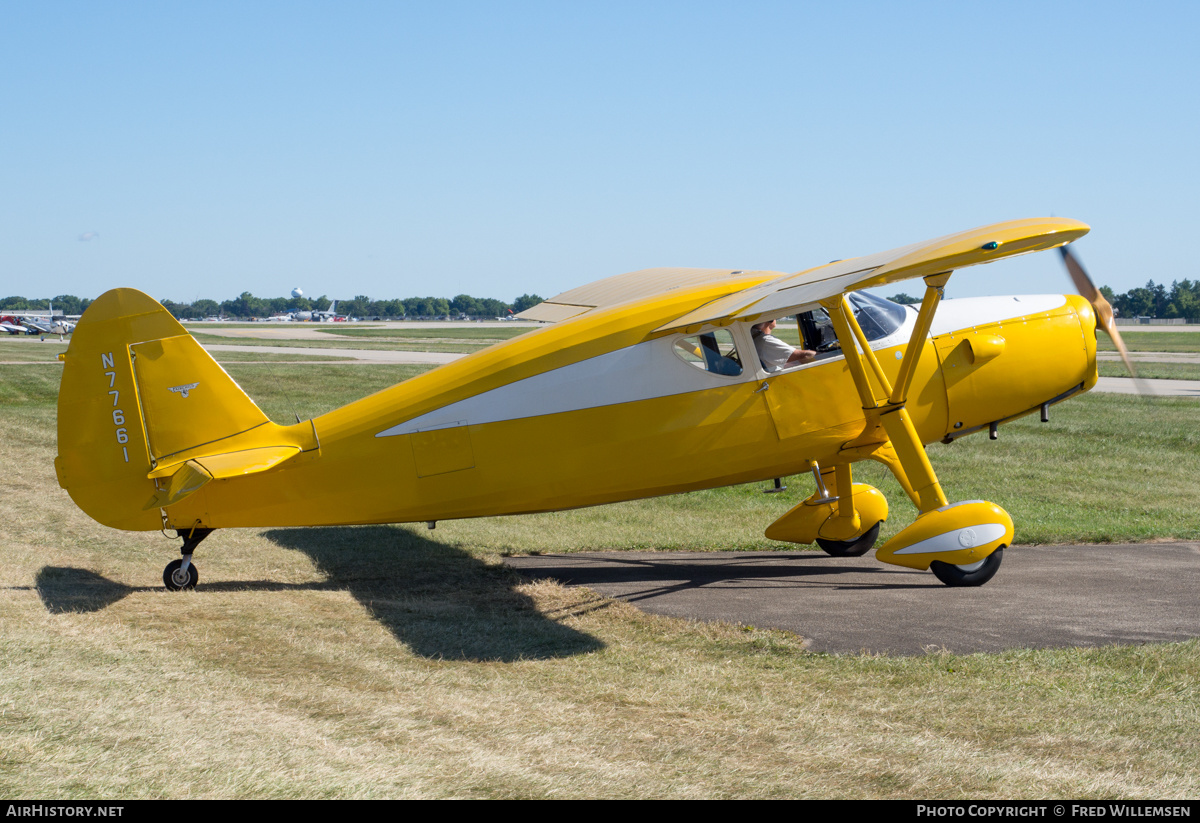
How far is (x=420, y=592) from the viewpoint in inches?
368

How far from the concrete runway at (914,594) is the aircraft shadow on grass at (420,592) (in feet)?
2.75

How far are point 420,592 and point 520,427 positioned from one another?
2006mm

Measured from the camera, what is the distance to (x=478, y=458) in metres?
8.70

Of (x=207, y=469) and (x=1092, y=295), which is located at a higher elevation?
(x=1092, y=295)

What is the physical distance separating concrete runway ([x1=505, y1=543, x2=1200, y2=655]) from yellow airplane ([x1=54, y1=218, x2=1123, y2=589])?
518mm

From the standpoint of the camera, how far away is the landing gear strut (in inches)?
350

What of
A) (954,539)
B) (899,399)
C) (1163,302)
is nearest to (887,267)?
(899,399)

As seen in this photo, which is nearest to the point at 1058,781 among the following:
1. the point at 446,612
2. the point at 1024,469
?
the point at 446,612

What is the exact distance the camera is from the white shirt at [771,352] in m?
9.05

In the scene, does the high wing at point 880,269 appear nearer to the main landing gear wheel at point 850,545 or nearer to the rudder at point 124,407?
the main landing gear wheel at point 850,545

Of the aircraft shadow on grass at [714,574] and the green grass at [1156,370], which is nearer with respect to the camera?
the aircraft shadow on grass at [714,574]

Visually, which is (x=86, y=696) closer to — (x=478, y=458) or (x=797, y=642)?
(x=478, y=458)

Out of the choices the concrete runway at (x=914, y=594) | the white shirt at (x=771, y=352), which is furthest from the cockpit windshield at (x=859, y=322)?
the concrete runway at (x=914, y=594)

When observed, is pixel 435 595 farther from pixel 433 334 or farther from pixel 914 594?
pixel 433 334
